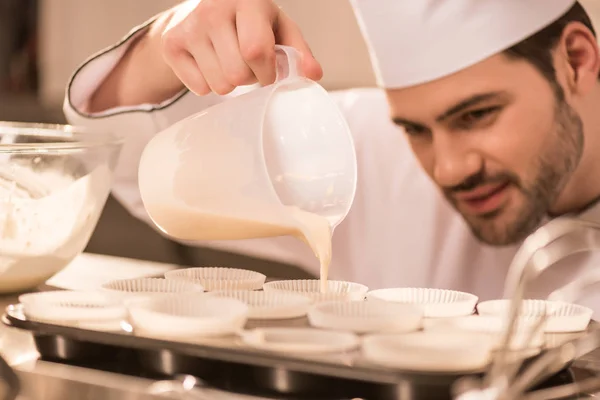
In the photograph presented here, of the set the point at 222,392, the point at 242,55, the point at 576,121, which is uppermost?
the point at 576,121

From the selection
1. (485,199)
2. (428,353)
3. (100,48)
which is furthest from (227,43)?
(100,48)

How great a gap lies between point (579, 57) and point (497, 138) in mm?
198

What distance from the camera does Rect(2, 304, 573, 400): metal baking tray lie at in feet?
1.47

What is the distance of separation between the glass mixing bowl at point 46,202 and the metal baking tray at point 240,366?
0.15 meters

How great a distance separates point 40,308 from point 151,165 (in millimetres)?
175

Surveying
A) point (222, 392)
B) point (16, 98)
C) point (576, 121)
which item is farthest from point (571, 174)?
point (16, 98)

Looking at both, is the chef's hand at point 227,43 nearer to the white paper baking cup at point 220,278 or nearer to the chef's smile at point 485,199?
the white paper baking cup at point 220,278

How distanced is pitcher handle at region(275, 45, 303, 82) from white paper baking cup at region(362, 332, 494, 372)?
28cm

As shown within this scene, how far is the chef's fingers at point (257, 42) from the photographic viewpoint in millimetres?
746

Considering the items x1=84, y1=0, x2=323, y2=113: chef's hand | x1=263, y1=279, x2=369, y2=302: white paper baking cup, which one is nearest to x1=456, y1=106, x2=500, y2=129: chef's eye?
x1=84, y1=0, x2=323, y2=113: chef's hand

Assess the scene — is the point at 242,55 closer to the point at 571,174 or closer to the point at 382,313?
the point at 382,313

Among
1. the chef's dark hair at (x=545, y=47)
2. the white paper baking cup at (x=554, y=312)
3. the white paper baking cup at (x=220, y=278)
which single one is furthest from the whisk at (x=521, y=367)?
the chef's dark hair at (x=545, y=47)

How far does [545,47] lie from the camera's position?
1.15 meters

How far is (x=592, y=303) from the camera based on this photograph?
3.25 ft
